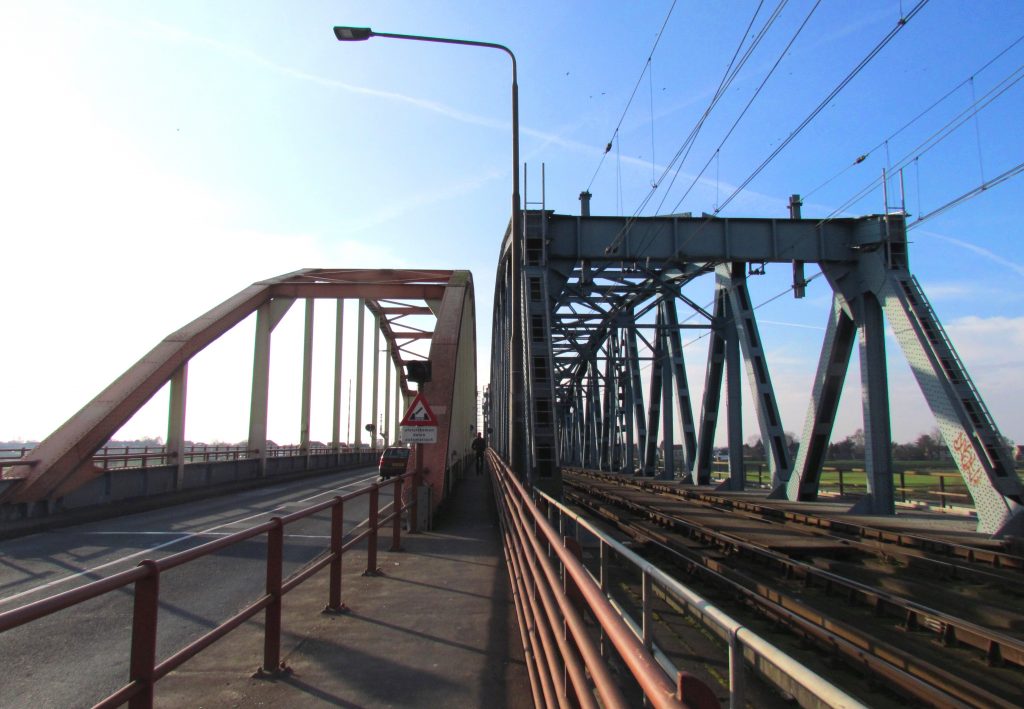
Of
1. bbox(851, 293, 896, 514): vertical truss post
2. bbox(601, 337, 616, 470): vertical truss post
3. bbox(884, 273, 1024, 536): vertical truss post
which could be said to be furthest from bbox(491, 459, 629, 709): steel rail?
bbox(601, 337, 616, 470): vertical truss post

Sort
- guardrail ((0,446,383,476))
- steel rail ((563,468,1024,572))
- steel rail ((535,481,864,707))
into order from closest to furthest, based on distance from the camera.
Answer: steel rail ((535,481,864,707))
steel rail ((563,468,1024,572))
guardrail ((0,446,383,476))

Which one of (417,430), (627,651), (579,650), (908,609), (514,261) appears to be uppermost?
(514,261)

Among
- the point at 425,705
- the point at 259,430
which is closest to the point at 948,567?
the point at 425,705

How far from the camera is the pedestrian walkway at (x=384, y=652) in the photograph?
4812mm

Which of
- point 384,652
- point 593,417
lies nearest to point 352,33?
point 384,652

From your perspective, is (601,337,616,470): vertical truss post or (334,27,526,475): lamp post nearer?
(334,27,526,475): lamp post

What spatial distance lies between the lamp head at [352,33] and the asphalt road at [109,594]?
8.55 meters

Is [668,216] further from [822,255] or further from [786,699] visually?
[786,699]

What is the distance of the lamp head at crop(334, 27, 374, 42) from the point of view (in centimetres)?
1180

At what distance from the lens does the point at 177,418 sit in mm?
22359

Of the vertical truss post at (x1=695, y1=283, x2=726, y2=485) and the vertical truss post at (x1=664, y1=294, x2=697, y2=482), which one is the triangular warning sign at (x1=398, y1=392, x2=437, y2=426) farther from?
the vertical truss post at (x1=664, y1=294, x2=697, y2=482)

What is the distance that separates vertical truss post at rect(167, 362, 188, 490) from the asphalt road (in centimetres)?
499

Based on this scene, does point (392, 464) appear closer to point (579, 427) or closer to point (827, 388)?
point (827, 388)

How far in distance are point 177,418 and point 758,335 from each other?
700 inches
